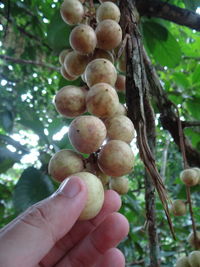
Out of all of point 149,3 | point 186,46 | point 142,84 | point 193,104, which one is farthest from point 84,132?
point 186,46

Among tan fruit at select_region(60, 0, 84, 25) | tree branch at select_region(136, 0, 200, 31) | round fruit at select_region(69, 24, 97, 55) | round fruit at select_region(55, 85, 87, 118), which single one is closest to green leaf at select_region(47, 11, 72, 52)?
tree branch at select_region(136, 0, 200, 31)

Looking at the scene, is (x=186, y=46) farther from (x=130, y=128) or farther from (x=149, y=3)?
(x=130, y=128)

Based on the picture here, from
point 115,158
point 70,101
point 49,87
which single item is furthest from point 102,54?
point 49,87

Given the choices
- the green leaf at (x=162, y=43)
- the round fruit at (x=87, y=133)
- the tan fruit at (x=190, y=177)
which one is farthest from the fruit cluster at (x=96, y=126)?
the green leaf at (x=162, y=43)

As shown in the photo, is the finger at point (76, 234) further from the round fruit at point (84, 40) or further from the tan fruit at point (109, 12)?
the tan fruit at point (109, 12)

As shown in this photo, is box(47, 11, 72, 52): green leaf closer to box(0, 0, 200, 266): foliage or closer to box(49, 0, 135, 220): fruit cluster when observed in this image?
box(0, 0, 200, 266): foliage
